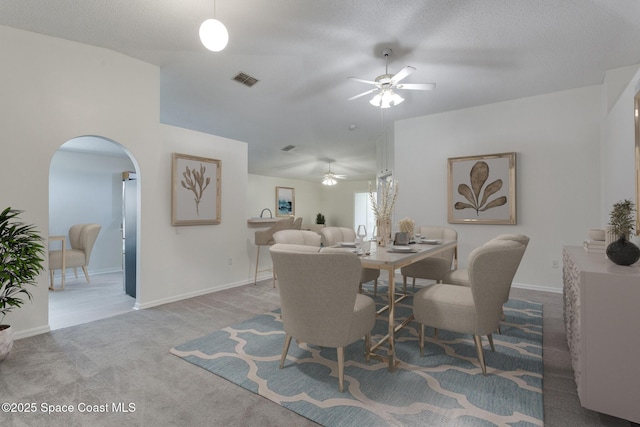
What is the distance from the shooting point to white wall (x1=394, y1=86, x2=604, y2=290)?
→ 156 inches

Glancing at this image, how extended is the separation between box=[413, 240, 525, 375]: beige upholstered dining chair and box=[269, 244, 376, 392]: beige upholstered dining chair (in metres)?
0.59

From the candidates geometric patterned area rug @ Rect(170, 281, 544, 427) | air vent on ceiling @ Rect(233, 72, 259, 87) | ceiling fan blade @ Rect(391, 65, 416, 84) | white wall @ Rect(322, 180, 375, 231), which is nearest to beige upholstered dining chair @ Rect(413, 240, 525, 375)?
geometric patterned area rug @ Rect(170, 281, 544, 427)

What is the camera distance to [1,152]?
2.67m

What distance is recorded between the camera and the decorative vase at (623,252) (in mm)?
1668

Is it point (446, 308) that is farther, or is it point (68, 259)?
point (68, 259)

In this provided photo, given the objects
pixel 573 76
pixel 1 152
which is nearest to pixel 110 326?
pixel 1 152

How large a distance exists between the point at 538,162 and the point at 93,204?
763 centimetres

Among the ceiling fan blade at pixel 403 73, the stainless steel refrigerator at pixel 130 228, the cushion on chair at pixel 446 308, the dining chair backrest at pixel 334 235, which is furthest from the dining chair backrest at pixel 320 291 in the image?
the stainless steel refrigerator at pixel 130 228

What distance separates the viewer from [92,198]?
5875 mm

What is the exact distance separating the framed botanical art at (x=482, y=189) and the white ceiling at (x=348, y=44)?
2.95 feet

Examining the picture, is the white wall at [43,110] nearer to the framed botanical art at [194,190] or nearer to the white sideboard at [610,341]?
the framed botanical art at [194,190]

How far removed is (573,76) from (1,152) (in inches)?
239

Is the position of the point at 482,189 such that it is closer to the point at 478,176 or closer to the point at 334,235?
the point at 478,176

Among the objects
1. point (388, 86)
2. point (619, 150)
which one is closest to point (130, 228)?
point (388, 86)
